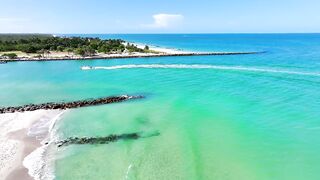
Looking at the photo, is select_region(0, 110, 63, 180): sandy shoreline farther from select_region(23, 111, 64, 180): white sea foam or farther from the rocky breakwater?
the rocky breakwater

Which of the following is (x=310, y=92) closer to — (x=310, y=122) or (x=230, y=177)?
(x=310, y=122)

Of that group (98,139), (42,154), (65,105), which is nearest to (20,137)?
(42,154)

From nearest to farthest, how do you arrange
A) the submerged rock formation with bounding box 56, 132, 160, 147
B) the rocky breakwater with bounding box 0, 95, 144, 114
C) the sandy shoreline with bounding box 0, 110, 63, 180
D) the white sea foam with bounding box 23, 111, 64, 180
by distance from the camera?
the white sea foam with bounding box 23, 111, 64, 180
the sandy shoreline with bounding box 0, 110, 63, 180
the submerged rock formation with bounding box 56, 132, 160, 147
the rocky breakwater with bounding box 0, 95, 144, 114

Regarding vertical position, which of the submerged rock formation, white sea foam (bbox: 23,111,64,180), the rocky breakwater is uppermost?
the rocky breakwater

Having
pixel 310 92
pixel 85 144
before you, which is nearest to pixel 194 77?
pixel 310 92

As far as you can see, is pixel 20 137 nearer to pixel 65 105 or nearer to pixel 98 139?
pixel 98 139

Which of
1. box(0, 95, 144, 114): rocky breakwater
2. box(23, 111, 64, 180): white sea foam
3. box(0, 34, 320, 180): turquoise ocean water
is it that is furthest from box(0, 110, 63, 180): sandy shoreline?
box(0, 34, 320, 180): turquoise ocean water
